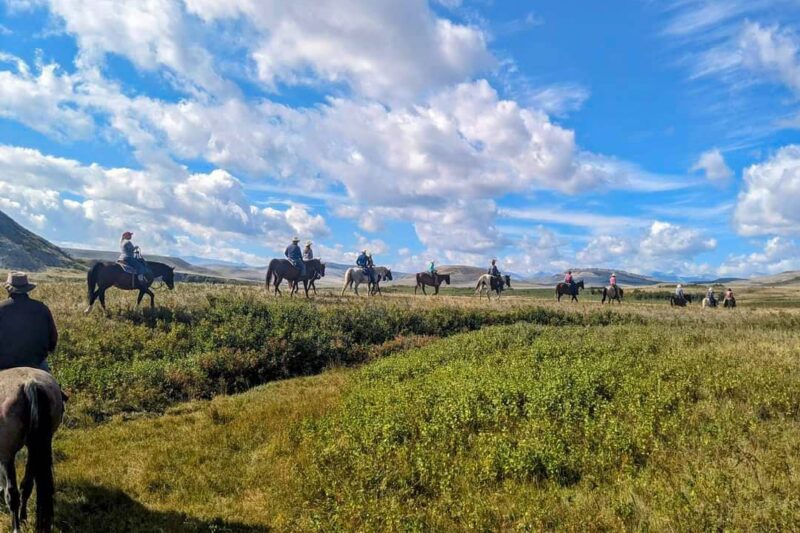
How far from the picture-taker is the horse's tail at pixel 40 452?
662 centimetres

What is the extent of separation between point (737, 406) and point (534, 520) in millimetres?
5808

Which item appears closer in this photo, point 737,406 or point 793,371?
point 737,406

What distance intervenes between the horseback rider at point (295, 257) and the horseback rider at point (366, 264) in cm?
877

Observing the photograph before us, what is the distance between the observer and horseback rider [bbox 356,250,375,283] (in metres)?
40.7

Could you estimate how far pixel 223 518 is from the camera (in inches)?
292

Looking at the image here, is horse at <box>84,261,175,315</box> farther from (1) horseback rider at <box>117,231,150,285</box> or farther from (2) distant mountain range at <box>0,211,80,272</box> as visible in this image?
(2) distant mountain range at <box>0,211,80,272</box>

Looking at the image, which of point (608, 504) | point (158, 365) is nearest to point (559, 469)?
point (608, 504)

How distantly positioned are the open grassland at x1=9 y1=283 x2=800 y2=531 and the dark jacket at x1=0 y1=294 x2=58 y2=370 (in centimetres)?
238

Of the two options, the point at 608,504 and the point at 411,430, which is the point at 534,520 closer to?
the point at 608,504

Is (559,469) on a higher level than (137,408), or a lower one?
higher

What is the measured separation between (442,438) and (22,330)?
7901 millimetres

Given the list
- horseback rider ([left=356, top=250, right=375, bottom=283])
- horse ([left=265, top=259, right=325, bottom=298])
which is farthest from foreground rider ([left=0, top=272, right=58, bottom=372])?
horseback rider ([left=356, top=250, right=375, bottom=283])

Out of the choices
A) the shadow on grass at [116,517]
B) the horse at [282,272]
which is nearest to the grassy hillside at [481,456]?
the shadow on grass at [116,517]

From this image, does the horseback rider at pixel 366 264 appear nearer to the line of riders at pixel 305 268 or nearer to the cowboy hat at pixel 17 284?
the line of riders at pixel 305 268
